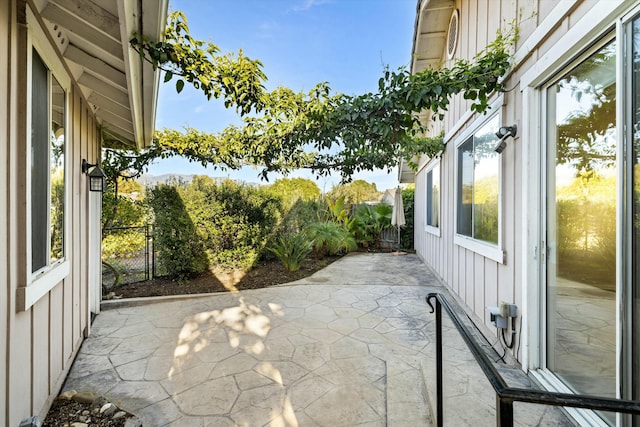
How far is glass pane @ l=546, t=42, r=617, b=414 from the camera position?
185 centimetres

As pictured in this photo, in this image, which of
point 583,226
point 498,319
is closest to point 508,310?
point 498,319

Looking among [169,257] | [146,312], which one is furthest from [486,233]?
[169,257]

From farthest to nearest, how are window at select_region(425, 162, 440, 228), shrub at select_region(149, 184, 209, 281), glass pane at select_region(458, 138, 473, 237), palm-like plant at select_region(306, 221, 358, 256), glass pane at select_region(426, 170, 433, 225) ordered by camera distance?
palm-like plant at select_region(306, 221, 358, 256) < glass pane at select_region(426, 170, 433, 225) < window at select_region(425, 162, 440, 228) < shrub at select_region(149, 184, 209, 281) < glass pane at select_region(458, 138, 473, 237)

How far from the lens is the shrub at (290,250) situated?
24.2ft

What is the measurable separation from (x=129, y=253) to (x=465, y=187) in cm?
678

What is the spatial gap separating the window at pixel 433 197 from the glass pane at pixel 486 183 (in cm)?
266

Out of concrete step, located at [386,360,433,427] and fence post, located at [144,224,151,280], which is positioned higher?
fence post, located at [144,224,151,280]

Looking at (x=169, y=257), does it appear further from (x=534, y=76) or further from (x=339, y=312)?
(x=534, y=76)

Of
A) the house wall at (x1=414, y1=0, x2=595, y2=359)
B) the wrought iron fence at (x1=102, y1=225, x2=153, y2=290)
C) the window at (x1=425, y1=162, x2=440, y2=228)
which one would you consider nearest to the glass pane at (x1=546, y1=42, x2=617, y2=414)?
the house wall at (x1=414, y1=0, x2=595, y2=359)

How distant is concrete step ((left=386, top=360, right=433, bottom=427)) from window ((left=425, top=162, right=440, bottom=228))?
14.7 feet

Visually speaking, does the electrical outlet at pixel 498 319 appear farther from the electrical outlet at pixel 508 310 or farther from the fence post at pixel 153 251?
the fence post at pixel 153 251

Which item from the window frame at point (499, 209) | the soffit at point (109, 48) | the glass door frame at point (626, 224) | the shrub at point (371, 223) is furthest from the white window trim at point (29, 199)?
the shrub at point (371, 223)

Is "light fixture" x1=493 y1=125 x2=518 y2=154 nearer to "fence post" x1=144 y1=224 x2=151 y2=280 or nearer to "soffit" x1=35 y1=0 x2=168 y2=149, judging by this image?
"soffit" x1=35 y1=0 x2=168 y2=149

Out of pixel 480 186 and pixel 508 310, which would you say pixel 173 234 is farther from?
pixel 508 310
